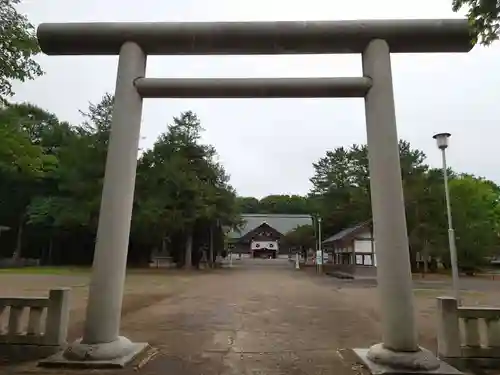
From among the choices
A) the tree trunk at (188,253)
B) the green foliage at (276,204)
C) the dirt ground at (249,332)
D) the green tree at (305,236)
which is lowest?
the dirt ground at (249,332)

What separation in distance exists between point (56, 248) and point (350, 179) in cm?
3009

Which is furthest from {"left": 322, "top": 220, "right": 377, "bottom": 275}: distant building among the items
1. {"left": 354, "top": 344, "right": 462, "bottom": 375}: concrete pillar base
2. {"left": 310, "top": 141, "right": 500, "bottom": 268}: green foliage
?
{"left": 354, "top": 344, "right": 462, "bottom": 375}: concrete pillar base

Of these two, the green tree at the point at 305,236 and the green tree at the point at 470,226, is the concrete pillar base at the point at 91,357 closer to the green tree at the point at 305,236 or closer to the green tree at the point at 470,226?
the green tree at the point at 470,226

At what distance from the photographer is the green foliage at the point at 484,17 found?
445 centimetres

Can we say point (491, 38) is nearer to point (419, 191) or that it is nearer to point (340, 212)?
point (419, 191)

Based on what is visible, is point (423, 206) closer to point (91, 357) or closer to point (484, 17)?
point (484, 17)

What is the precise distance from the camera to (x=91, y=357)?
5301 millimetres

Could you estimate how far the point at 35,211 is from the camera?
36312 mm

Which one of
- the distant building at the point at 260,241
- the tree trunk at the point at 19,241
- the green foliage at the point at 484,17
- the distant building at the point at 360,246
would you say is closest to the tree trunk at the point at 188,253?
the distant building at the point at 360,246

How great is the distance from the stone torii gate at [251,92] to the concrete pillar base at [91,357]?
15mm

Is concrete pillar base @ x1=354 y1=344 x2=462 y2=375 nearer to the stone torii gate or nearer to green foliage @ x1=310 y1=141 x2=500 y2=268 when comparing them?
the stone torii gate

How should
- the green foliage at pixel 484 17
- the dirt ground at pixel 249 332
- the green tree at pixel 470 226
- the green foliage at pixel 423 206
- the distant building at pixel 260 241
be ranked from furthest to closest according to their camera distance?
the distant building at pixel 260 241 → the green tree at pixel 470 226 → the green foliage at pixel 423 206 → the dirt ground at pixel 249 332 → the green foliage at pixel 484 17

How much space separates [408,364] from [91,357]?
3.91 m

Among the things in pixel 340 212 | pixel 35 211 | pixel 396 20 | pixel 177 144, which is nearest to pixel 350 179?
pixel 340 212
